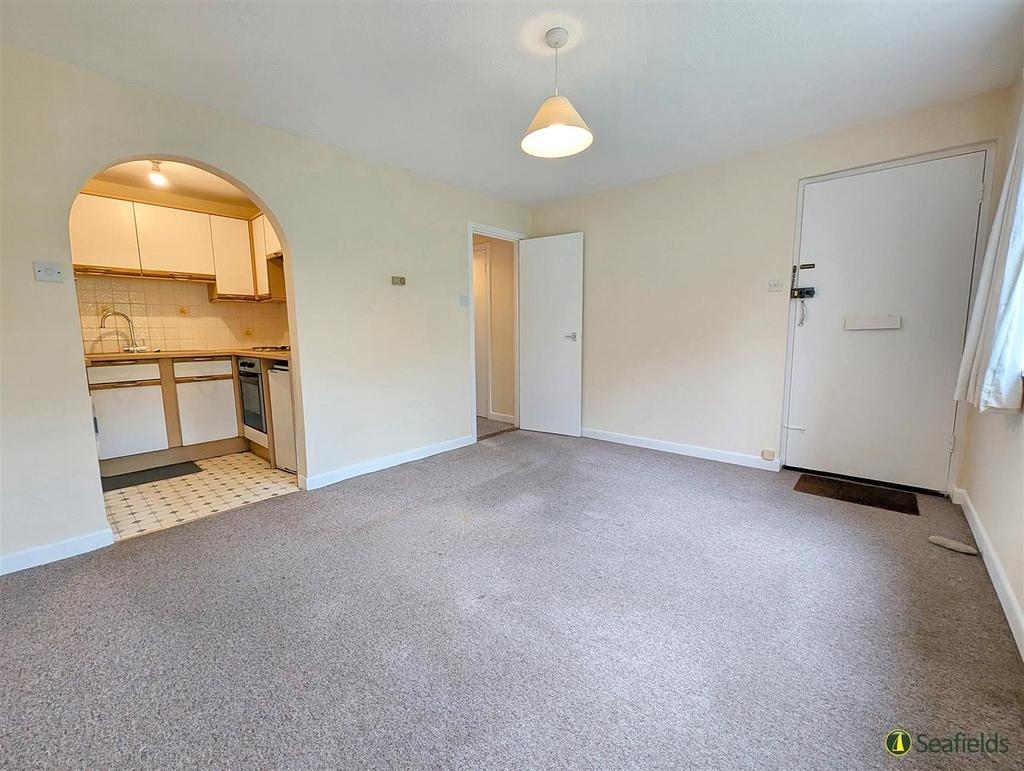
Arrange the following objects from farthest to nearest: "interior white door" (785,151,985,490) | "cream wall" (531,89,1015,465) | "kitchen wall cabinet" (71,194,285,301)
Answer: "kitchen wall cabinet" (71,194,285,301) < "cream wall" (531,89,1015,465) < "interior white door" (785,151,985,490)

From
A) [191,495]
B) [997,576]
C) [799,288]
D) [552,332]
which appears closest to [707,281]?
[799,288]

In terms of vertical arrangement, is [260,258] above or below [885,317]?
above

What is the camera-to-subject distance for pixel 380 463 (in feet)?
11.3

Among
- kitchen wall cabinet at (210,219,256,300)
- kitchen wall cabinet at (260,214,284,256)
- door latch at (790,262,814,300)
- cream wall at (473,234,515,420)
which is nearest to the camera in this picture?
door latch at (790,262,814,300)

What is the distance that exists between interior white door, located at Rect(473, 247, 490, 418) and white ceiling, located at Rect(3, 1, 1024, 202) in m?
2.40

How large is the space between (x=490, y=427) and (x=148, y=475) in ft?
10.2

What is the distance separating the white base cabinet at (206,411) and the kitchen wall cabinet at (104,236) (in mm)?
1058

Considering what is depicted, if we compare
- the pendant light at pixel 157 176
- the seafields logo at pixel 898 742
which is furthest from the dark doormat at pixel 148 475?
the seafields logo at pixel 898 742

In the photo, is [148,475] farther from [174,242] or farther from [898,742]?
[898,742]

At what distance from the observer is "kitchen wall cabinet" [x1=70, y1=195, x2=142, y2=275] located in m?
3.18

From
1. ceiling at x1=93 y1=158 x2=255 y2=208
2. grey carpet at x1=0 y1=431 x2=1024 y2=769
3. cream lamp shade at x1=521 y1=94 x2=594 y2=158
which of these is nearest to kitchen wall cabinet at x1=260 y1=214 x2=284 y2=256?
ceiling at x1=93 y1=158 x2=255 y2=208

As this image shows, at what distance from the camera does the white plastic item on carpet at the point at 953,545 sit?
2071mm

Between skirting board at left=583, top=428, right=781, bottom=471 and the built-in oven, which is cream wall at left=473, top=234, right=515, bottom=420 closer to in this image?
skirting board at left=583, top=428, right=781, bottom=471

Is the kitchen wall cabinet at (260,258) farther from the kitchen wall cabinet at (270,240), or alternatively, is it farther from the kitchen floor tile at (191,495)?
the kitchen floor tile at (191,495)
